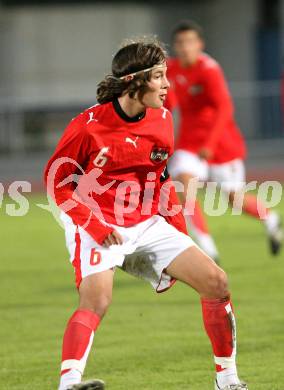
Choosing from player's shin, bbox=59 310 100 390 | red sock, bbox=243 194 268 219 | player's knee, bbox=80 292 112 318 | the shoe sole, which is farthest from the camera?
red sock, bbox=243 194 268 219

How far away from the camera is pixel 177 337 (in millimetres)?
8078

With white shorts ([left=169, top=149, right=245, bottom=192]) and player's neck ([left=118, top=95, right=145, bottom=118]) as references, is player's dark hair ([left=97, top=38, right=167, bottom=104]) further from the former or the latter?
white shorts ([left=169, top=149, right=245, bottom=192])

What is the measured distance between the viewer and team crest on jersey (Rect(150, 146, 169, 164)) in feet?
20.3

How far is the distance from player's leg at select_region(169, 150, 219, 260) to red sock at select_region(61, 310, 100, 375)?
542 centimetres

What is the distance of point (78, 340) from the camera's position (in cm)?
560

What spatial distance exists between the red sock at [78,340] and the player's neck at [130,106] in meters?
1.13

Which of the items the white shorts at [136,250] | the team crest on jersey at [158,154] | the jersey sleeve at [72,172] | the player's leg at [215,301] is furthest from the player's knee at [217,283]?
the team crest on jersey at [158,154]

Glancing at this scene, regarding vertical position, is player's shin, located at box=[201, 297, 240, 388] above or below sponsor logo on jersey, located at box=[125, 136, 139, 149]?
below

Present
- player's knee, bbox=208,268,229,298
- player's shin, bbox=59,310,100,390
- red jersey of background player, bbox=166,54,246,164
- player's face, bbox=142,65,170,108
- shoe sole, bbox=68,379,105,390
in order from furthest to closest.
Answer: red jersey of background player, bbox=166,54,246,164 < player's face, bbox=142,65,170,108 < player's knee, bbox=208,268,229,298 < player's shin, bbox=59,310,100,390 < shoe sole, bbox=68,379,105,390

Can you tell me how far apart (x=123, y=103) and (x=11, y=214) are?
39.9 ft

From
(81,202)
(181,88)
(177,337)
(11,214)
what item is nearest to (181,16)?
(11,214)

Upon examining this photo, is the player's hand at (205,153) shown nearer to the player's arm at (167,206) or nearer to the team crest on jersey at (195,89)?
the team crest on jersey at (195,89)

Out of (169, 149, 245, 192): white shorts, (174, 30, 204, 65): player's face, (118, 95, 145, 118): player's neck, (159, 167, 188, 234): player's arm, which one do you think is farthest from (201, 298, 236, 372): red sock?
(174, 30, 204, 65): player's face

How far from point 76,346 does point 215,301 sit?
0.85 m
